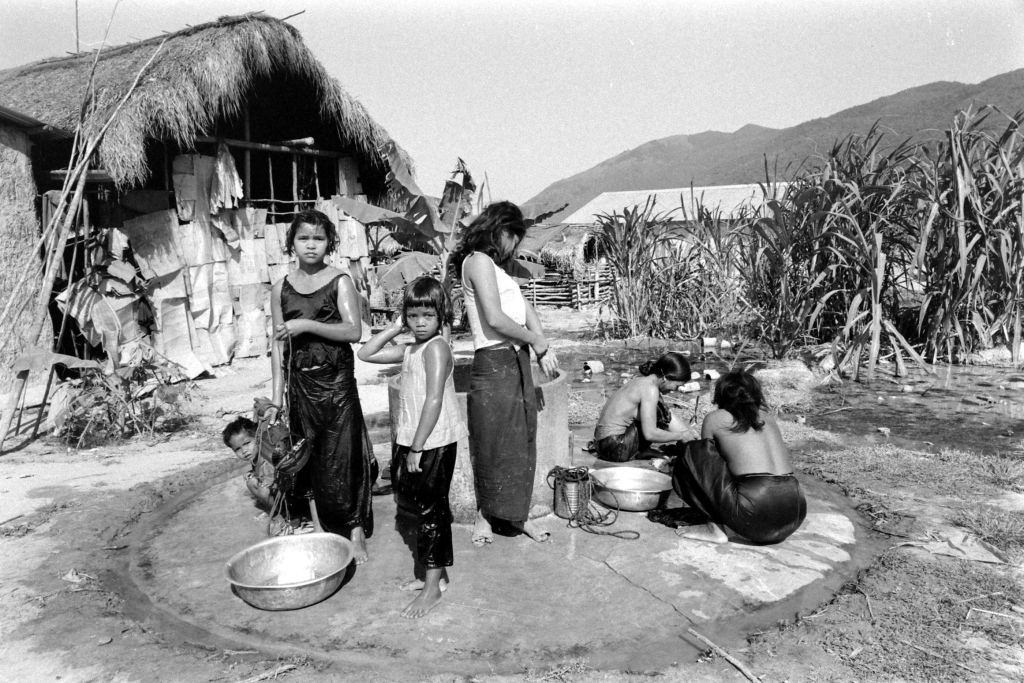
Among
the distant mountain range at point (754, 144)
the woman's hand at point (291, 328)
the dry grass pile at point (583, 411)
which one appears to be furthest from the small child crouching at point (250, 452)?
the distant mountain range at point (754, 144)

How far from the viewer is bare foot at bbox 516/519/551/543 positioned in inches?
136

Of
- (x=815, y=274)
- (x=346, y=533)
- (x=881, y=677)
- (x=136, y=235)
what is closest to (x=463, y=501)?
(x=346, y=533)

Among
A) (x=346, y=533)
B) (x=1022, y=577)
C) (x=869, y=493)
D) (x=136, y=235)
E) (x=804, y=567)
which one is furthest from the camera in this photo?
(x=136, y=235)

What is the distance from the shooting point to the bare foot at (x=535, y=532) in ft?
11.3

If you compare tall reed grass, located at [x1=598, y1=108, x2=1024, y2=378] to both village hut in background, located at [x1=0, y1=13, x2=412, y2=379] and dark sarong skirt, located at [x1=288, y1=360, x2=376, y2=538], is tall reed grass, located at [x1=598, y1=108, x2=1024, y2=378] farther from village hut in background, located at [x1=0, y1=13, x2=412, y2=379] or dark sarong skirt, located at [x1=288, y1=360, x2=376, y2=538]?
dark sarong skirt, located at [x1=288, y1=360, x2=376, y2=538]

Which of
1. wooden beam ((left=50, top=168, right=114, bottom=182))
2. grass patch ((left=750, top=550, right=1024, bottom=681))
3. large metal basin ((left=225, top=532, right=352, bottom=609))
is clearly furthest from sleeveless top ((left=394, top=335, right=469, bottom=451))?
wooden beam ((left=50, top=168, right=114, bottom=182))

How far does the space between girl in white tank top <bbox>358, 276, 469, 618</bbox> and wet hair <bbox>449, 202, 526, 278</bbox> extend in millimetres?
416

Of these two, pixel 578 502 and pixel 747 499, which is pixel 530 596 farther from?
pixel 747 499

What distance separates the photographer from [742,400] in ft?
10.8

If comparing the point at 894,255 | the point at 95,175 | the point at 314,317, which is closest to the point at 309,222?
the point at 314,317

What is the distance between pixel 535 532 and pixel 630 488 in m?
0.76

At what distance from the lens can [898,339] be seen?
738 centimetres

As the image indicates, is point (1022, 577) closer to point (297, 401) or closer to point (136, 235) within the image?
point (297, 401)

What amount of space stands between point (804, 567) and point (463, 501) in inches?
65.0
